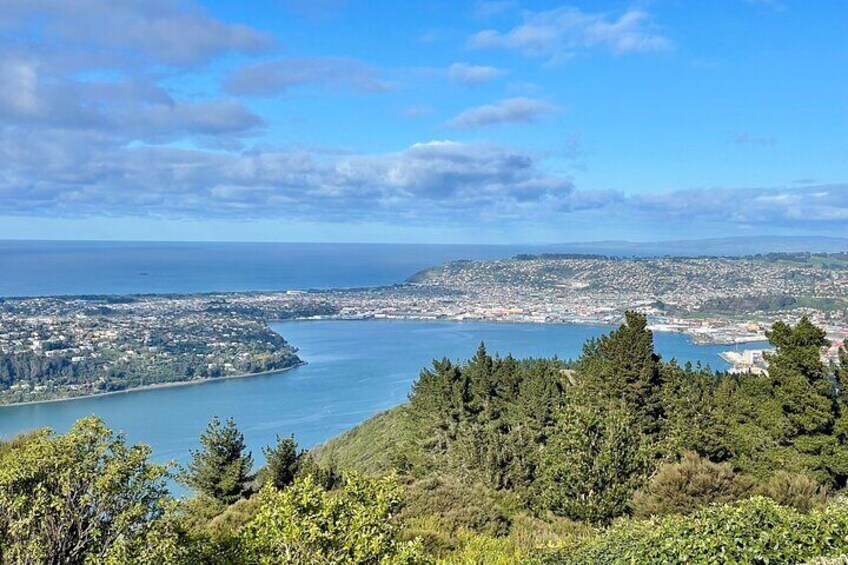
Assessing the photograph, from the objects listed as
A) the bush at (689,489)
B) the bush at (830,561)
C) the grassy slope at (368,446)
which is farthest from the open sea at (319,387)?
the bush at (830,561)

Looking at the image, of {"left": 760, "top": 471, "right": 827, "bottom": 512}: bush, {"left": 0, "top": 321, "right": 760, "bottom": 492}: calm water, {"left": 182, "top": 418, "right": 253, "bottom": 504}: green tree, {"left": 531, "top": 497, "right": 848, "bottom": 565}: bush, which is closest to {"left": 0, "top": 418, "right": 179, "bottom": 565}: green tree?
{"left": 531, "top": 497, "right": 848, "bottom": 565}: bush

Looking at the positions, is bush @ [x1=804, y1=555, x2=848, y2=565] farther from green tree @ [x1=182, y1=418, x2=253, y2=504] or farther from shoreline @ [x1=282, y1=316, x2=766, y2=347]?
shoreline @ [x1=282, y1=316, x2=766, y2=347]

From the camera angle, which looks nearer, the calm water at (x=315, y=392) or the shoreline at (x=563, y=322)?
the calm water at (x=315, y=392)

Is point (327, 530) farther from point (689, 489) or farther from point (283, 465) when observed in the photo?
point (283, 465)

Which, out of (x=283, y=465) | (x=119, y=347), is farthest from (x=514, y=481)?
(x=119, y=347)

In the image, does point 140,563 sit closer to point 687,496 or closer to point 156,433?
point 687,496

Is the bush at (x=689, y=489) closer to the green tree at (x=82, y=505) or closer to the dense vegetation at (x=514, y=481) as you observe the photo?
the dense vegetation at (x=514, y=481)
